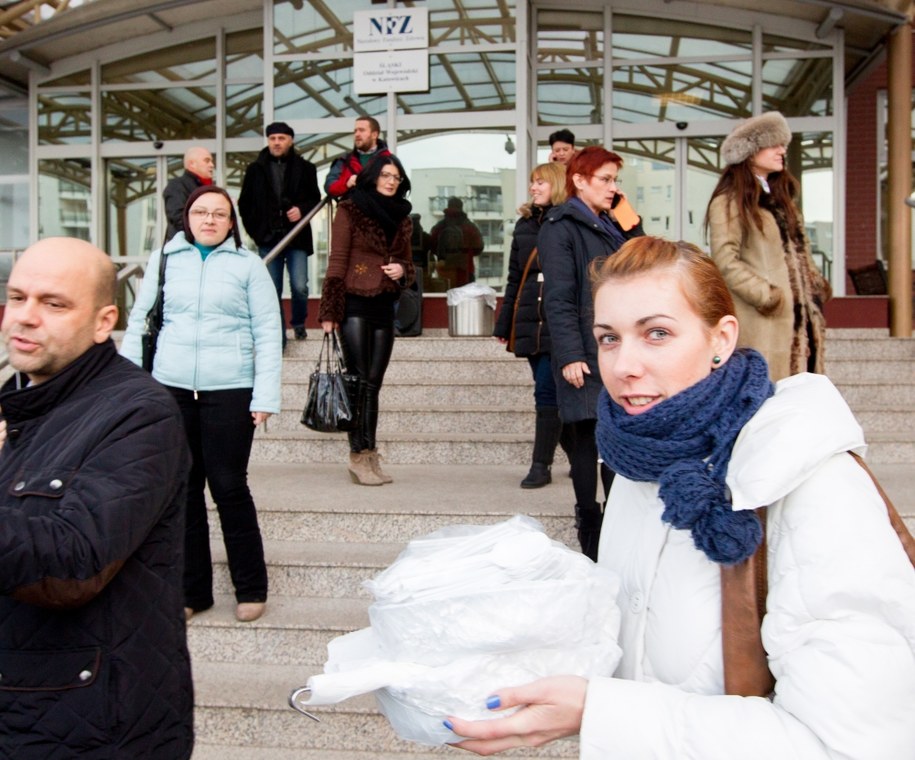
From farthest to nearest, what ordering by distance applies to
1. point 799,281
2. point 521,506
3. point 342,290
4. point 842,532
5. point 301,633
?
point 342,290 → point 521,506 → point 799,281 → point 301,633 → point 842,532

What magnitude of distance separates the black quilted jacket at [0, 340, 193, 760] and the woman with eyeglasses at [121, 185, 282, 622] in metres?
1.83

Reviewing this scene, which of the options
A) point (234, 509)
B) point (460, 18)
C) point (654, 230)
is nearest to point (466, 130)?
point (460, 18)

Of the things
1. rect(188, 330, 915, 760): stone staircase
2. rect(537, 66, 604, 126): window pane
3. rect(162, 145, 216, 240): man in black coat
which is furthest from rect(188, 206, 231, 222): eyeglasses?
rect(537, 66, 604, 126): window pane

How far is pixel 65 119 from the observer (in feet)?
40.0

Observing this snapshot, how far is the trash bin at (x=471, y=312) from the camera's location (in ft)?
28.0

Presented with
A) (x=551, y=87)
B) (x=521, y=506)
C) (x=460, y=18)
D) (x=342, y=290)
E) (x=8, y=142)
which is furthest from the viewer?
(x=8, y=142)

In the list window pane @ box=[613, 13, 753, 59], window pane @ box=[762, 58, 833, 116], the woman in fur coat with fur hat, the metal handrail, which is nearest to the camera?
the woman in fur coat with fur hat

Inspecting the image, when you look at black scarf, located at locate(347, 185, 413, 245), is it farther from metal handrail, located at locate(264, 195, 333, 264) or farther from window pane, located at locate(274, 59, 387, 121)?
window pane, located at locate(274, 59, 387, 121)

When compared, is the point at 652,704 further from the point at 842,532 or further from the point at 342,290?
the point at 342,290

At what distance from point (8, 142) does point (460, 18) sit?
6723 mm

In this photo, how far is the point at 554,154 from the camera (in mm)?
6020

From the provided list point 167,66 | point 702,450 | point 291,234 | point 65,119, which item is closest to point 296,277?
point 291,234

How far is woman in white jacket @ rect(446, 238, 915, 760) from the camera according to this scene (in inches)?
41.9

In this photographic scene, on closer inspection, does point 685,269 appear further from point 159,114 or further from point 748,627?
point 159,114
